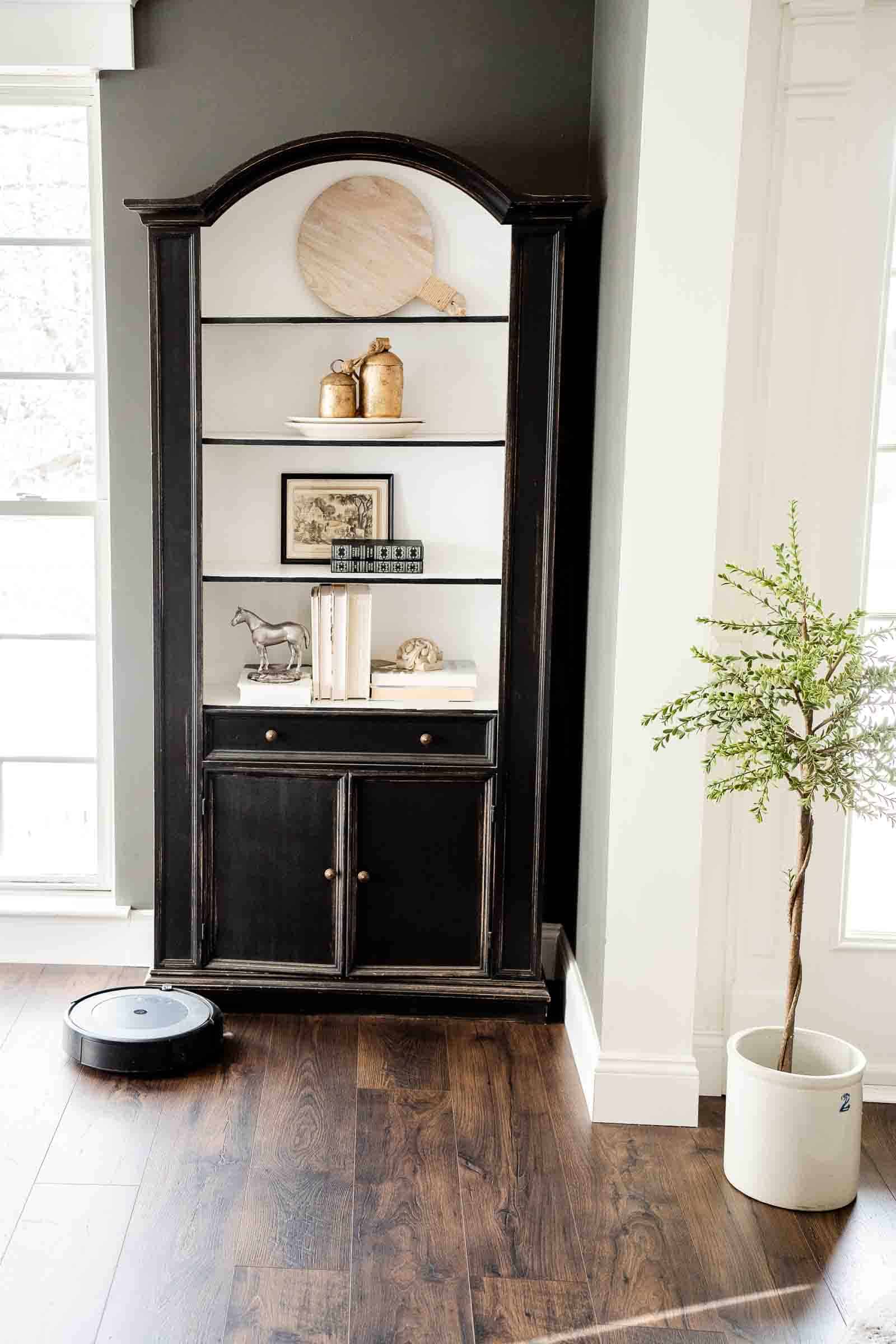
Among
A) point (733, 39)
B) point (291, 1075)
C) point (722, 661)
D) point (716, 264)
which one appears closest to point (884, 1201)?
point (722, 661)

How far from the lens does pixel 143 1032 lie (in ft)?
10.1

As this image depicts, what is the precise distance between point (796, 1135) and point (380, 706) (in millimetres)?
1464

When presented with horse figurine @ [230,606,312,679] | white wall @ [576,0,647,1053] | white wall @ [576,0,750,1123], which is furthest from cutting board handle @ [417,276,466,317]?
horse figurine @ [230,606,312,679]

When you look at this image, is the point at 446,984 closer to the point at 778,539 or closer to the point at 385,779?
the point at 385,779

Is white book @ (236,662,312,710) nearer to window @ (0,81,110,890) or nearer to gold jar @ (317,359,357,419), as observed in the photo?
window @ (0,81,110,890)

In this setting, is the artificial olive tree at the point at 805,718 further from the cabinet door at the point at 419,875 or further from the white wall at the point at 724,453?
the cabinet door at the point at 419,875

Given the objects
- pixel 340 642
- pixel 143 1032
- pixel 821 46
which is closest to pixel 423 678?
pixel 340 642

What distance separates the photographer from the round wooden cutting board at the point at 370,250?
3350mm

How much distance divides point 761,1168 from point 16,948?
2255 millimetres

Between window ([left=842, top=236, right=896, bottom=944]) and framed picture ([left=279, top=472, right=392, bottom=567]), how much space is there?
1.30 meters

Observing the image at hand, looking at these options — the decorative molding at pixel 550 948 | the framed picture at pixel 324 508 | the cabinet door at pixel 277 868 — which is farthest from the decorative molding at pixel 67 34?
the decorative molding at pixel 550 948

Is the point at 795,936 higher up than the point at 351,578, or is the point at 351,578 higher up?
the point at 351,578

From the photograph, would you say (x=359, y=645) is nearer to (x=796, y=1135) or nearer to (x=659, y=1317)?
(x=796, y=1135)

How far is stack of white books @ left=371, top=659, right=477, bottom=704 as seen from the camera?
3.36 metres
